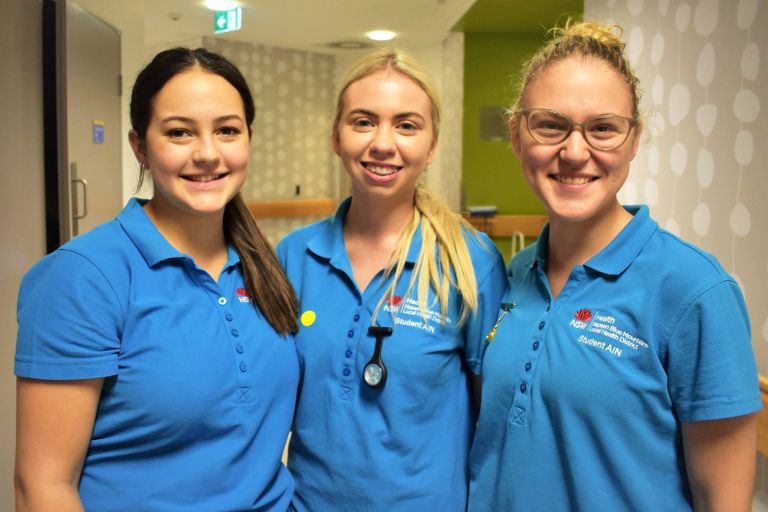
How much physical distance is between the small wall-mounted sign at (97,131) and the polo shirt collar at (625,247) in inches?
123

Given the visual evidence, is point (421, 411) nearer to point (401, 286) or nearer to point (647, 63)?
point (401, 286)

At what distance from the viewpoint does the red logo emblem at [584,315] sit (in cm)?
130

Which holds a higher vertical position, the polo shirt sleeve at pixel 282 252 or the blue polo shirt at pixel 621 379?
the polo shirt sleeve at pixel 282 252

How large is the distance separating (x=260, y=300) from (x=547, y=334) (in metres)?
0.67

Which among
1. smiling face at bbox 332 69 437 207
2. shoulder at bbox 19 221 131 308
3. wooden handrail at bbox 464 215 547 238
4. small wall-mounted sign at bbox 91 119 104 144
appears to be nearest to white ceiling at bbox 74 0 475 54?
wooden handrail at bbox 464 215 547 238

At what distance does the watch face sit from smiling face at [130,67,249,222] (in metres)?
0.51

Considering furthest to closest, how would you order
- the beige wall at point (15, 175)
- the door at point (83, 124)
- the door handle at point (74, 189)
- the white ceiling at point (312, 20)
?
the white ceiling at point (312, 20), the door handle at point (74, 189), the door at point (83, 124), the beige wall at point (15, 175)

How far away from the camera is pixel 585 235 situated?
1.39m

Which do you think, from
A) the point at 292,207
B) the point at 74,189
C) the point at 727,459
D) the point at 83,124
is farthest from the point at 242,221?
the point at 292,207

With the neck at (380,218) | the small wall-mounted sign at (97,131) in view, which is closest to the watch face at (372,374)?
the neck at (380,218)

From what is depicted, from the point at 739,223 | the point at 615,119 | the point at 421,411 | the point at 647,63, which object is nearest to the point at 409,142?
the point at 615,119

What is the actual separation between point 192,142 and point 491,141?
5249 mm

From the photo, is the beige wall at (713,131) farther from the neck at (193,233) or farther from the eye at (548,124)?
the neck at (193,233)

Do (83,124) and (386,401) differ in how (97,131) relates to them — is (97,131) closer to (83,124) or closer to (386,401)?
(83,124)
